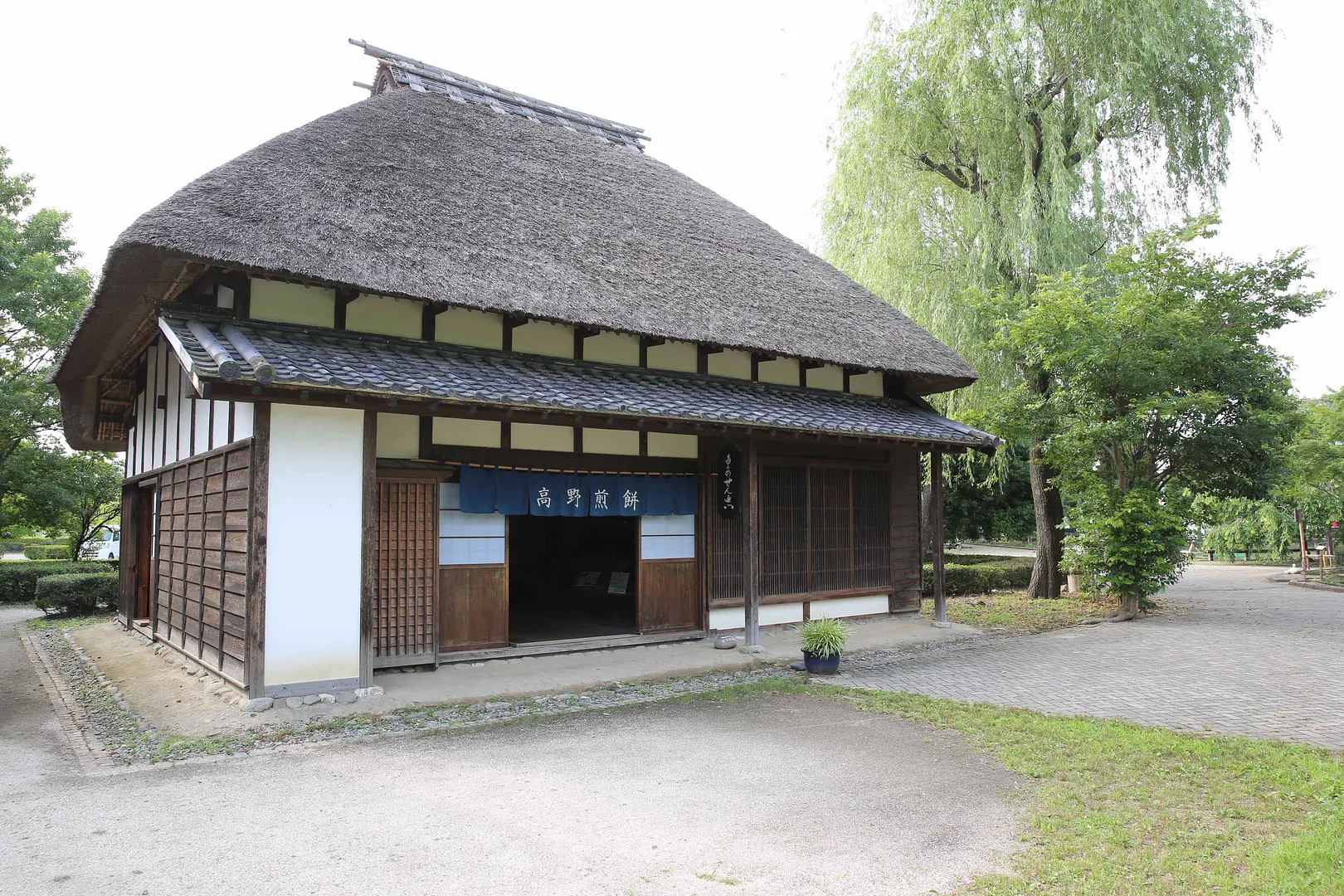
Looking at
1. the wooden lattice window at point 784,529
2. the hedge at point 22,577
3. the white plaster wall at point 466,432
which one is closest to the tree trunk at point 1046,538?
the wooden lattice window at point 784,529

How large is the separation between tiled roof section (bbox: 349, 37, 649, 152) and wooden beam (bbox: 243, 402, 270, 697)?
7.60 meters

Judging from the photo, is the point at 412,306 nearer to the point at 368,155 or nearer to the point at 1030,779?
the point at 368,155

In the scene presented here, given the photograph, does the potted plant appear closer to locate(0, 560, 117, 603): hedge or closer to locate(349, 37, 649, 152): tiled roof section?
locate(349, 37, 649, 152): tiled roof section

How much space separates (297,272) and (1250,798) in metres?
7.96

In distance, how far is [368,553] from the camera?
6977 millimetres

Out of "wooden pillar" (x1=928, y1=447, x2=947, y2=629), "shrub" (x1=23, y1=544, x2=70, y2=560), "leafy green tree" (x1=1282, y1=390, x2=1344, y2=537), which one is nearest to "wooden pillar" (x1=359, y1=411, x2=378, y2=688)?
"wooden pillar" (x1=928, y1=447, x2=947, y2=629)

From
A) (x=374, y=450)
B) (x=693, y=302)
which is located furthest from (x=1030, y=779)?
(x=693, y=302)

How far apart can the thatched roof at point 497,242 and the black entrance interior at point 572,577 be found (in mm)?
3446

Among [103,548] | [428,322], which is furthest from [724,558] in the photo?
[103,548]

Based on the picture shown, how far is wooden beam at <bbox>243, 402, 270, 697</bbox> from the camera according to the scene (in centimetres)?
654

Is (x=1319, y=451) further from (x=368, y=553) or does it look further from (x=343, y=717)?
(x=343, y=717)

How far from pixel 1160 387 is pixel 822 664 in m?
7.43

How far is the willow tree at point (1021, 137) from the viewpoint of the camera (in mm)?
13289

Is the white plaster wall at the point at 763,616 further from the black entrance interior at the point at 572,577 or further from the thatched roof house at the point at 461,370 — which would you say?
the black entrance interior at the point at 572,577
